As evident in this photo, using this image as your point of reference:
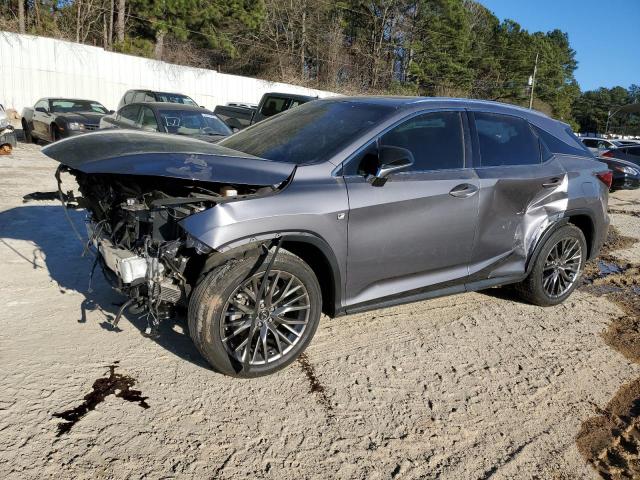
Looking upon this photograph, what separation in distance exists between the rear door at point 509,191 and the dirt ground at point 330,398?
0.62m

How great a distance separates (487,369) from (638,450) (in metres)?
1.05

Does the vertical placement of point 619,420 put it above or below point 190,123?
below

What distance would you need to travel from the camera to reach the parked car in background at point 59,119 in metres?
14.0

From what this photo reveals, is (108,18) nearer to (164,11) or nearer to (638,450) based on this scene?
(164,11)

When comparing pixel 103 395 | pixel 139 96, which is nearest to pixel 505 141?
pixel 103 395

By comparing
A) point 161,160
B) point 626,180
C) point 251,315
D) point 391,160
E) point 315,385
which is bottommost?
point 315,385

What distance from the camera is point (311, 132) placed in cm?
403

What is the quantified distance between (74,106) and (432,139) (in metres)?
15.4

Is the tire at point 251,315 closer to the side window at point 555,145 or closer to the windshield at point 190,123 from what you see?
the side window at point 555,145

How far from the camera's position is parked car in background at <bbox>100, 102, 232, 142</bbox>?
1038cm

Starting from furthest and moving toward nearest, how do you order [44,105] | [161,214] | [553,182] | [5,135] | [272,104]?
[44,105]
[272,104]
[5,135]
[553,182]
[161,214]

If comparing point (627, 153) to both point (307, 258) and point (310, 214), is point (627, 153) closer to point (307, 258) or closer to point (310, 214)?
point (307, 258)

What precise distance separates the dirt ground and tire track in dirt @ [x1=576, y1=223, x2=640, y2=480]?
13 mm

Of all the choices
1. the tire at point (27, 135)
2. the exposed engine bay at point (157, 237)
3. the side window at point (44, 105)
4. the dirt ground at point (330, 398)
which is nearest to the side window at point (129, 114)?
the side window at point (44, 105)
